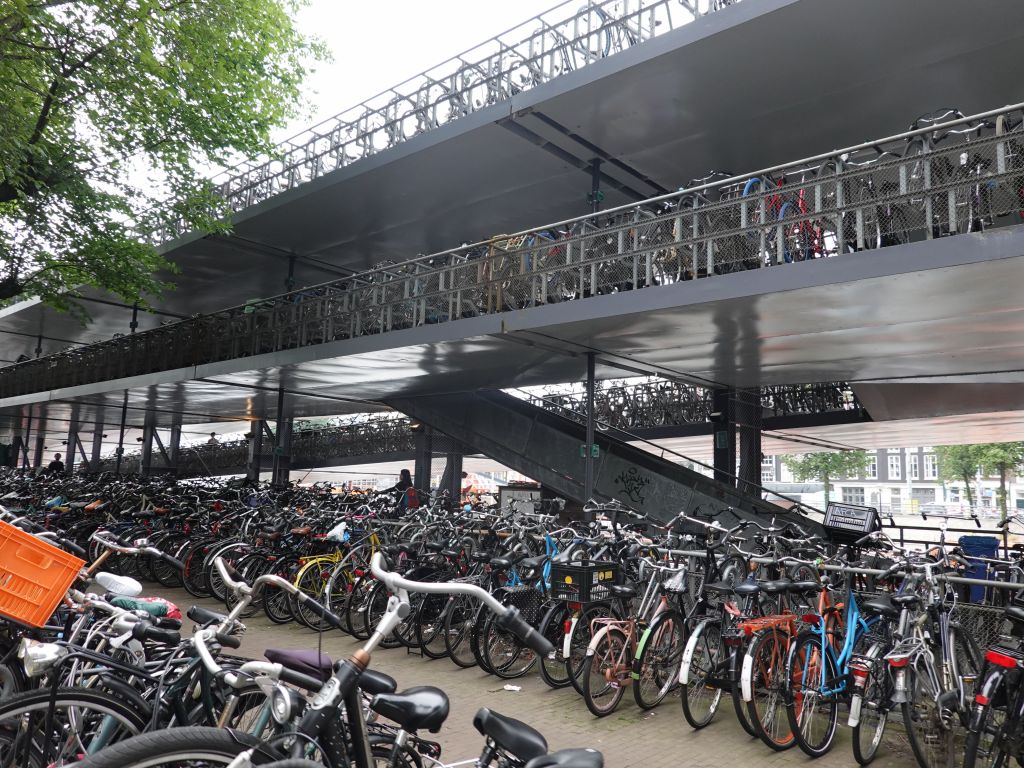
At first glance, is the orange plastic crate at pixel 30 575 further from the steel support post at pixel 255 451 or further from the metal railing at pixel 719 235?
the steel support post at pixel 255 451

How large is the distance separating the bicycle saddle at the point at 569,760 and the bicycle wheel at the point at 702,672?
340 cm

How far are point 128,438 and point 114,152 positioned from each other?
36.4m

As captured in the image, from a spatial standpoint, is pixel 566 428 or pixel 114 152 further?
pixel 566 428

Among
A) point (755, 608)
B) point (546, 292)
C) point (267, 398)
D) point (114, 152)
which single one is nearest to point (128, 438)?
point (267, 398)

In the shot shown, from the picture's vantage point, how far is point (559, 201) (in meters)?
16.9

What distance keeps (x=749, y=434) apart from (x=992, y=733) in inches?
508

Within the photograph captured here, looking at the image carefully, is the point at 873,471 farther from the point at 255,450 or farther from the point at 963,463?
the point at 255,450

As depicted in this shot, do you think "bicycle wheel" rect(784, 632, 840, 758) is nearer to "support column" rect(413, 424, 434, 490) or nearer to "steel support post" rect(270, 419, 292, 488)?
"steel support post" rect(270, 419, 292, 488)

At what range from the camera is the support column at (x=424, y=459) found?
19.3 m

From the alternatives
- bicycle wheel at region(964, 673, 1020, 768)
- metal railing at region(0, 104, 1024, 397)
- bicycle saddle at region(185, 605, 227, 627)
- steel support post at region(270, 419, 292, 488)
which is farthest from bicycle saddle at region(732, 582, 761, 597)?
steel support post at region(270, 419, 292, 488)

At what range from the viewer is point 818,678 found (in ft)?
17.1

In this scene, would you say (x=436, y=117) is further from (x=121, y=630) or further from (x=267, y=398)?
(x=121, y=630)

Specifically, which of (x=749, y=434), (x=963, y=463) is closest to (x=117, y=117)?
(x=749, y=434)

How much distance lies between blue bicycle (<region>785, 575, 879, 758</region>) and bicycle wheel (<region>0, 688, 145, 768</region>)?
3.99 meters
